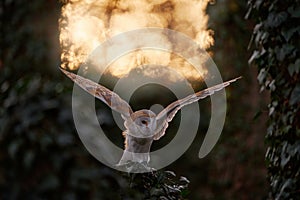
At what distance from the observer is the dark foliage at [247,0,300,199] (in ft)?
12.2

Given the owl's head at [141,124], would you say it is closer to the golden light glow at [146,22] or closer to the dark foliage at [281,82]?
the dark foliage at [281,82]

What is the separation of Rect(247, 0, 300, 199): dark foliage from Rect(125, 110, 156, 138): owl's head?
78 centimetres

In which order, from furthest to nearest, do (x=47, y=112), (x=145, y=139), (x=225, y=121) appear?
1. (x=225, y=121)
2. (x=145, y=139)
3. (x=47, y=112)

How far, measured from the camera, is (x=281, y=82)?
3855mm

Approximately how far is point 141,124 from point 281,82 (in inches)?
34.8

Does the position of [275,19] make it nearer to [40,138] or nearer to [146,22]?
[40,138]

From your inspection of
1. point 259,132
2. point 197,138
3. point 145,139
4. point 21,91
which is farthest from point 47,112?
point 197,138

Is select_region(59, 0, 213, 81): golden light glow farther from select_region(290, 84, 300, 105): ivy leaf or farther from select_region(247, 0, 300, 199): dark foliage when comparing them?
select_region(290, 84, 300, 105): ivy leaf

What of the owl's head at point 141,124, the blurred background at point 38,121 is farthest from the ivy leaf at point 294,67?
the blurred background at point 38,121

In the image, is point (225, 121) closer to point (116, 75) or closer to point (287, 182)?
point (116, 75)

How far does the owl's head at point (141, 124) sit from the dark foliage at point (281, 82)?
78 centimetres

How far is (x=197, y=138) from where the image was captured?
9375mm

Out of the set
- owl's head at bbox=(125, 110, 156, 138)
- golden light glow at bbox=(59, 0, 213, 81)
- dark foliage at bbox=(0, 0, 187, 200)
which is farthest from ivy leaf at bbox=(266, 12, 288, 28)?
golden light glow at bbox=(59, 0, 213, 81)

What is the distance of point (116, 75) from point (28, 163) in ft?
19.7
